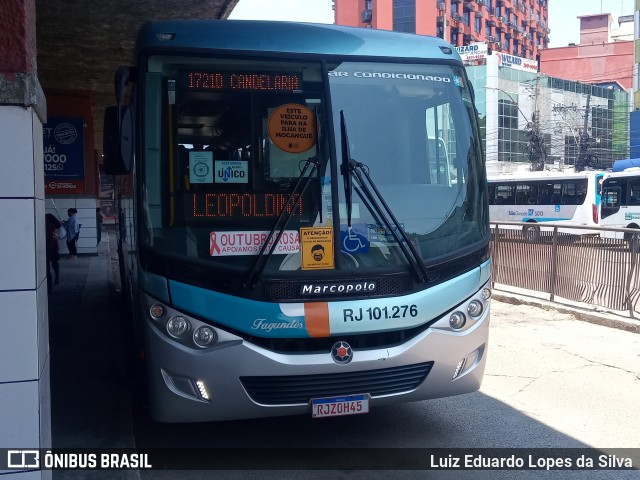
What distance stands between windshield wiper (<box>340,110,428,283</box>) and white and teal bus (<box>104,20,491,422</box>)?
11 mm

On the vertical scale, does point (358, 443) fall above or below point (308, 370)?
below

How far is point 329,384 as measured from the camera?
192 inches

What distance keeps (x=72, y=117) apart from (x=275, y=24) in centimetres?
1507

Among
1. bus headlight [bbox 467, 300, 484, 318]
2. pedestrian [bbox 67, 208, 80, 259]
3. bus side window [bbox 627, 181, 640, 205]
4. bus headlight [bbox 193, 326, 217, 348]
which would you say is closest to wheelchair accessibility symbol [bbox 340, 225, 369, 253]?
bus headlight [bbox 467, 300, 484, 318]

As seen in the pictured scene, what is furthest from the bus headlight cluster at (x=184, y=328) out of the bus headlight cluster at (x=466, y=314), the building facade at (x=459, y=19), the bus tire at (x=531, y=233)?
the building facade at (x=459, y=19)

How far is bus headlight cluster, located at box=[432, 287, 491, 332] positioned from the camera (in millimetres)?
5164

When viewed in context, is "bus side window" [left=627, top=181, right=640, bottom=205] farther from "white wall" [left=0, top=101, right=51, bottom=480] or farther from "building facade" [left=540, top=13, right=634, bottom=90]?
"building facade" [left=540, top=13, right=634, bottom=90]

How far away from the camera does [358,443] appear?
562cm

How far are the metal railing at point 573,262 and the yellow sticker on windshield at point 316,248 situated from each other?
6.79 m

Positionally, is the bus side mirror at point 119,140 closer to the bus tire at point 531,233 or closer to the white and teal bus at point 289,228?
the white and teal bus at point 289,228

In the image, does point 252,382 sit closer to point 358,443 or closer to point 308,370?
point 308,370

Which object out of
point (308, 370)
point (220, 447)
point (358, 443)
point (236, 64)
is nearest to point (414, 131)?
point (236, 64)

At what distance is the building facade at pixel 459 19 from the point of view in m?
76.5

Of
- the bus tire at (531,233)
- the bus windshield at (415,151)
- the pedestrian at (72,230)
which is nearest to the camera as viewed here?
the bus windshield at (415,151)
